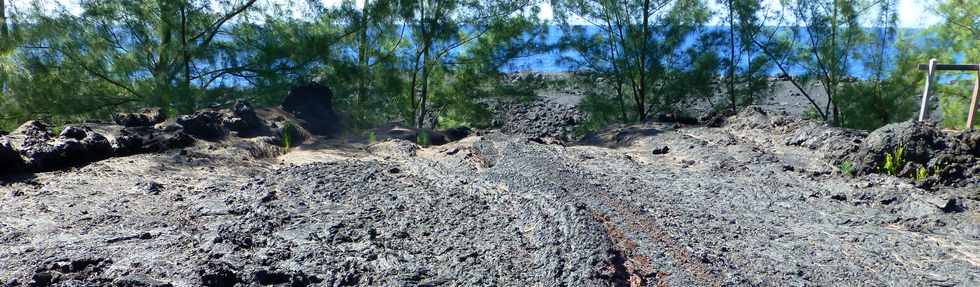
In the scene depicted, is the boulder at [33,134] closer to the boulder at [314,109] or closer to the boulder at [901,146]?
the boulder at [314,109]

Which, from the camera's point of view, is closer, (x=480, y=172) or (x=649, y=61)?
(x=480, y=172)

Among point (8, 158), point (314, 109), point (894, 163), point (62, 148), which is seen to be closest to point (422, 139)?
point (314, 109)

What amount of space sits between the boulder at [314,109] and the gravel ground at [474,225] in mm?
2664

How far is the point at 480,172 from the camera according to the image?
573 cm

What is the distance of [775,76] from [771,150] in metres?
8.33

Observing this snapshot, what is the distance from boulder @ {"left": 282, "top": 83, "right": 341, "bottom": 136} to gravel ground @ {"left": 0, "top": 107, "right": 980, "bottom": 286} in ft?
→ 8.74

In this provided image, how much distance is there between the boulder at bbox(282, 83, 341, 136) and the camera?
8922 mm

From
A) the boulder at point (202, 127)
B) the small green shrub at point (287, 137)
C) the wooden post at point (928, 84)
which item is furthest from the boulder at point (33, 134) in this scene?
the wooden post at point (928, 84)

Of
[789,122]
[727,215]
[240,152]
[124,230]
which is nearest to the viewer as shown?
[124,230]

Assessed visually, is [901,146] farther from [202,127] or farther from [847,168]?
[202,127]

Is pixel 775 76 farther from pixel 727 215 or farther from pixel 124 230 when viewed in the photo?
pixel 124 230

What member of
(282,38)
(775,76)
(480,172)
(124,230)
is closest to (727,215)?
(480,172)

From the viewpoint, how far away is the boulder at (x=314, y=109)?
8922 mm

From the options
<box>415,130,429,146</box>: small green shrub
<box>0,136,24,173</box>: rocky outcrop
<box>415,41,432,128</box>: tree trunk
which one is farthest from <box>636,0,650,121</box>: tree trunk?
<box>0,136,24,173</box>: rocky outcrop
